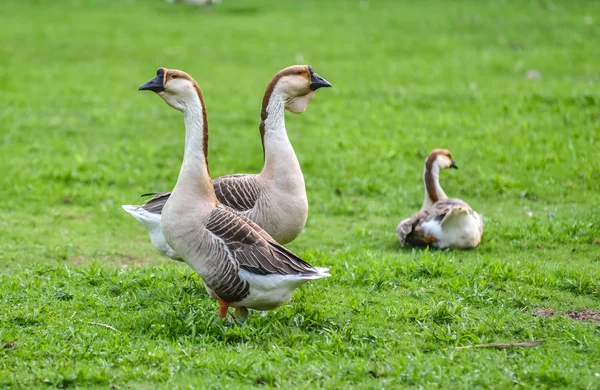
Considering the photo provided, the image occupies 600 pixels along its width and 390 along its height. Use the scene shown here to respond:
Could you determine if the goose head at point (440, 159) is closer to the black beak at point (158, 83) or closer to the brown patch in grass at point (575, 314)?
the brown patch in grass at point (575, 314)

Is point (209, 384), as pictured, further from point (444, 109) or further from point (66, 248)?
point (444, 109)

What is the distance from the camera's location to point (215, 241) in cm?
589

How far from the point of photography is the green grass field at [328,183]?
5578 mm

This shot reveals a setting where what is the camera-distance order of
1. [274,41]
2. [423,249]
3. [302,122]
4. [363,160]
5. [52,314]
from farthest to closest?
[274,41], [302,122], [363,160], [423,249], [52,314]

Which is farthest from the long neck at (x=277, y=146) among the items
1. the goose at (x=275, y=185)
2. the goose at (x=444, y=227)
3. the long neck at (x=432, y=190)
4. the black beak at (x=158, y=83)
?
the long neck at (x=432, y=190)

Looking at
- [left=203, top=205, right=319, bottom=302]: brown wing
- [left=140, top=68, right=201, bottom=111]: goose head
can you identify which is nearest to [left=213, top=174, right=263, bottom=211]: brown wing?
[left=203, top=205, right=319, bottom=302]: brown wing

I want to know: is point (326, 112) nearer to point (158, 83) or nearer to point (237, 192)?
point (237, 192)

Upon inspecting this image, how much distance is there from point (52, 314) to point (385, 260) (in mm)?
3121

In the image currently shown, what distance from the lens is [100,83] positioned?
54.6 ft

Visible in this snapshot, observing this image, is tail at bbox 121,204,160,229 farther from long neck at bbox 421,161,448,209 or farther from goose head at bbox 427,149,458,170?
goose head at bbox 427,149,458,170

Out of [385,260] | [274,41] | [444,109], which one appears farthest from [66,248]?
[274,41]

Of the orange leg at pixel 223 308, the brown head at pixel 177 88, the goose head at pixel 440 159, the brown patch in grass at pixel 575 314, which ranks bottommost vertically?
the orange leg at pixel 223 308

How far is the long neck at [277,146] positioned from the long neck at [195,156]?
3.15 ft

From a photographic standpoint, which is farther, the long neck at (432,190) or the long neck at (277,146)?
the long neck at (432,190)
